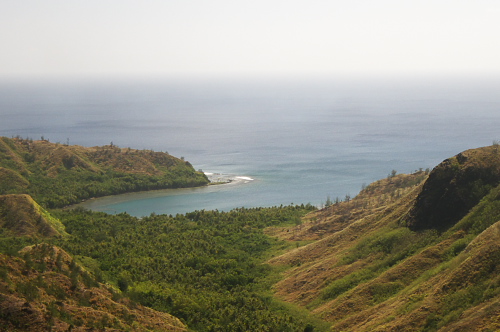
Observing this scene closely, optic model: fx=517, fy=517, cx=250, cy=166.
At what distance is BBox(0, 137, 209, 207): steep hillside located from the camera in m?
117

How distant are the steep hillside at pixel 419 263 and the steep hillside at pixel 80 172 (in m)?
69.0

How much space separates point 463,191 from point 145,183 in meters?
92.5

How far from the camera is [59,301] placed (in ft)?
125

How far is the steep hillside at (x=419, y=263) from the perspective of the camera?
121 ft

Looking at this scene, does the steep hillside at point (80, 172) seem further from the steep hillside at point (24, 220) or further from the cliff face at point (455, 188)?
the cliff face at point (455, 188)

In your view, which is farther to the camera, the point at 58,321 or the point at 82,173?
the point at 82,173

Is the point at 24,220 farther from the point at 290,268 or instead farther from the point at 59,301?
the point at 290,268

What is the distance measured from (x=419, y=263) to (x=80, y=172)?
10436 centimetres

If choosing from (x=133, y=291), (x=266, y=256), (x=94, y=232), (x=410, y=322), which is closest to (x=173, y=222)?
(x=94, y=232)

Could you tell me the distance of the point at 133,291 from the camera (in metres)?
51.7

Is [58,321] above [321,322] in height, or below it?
above

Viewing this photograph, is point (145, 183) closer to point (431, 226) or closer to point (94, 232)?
point (94, 232)

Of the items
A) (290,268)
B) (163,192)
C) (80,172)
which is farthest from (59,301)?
(80,172)

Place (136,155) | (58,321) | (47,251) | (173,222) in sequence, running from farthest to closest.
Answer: (136,155), (173,222), (47,251), (58,321)
